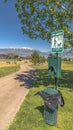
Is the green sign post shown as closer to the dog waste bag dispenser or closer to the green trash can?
the dog waste bag dispenser

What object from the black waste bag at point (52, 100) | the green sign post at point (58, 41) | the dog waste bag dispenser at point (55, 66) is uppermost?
the green sign post at point (58, 41)

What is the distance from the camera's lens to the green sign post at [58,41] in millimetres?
8312

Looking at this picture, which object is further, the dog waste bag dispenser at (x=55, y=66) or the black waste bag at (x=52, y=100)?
the dog waste bag dispenser at (x=55, y=66)

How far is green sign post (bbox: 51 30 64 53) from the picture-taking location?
831cm

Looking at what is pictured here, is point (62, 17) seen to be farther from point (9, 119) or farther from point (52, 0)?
point (9, 119)

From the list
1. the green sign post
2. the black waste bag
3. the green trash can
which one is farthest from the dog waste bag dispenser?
the black waste bag

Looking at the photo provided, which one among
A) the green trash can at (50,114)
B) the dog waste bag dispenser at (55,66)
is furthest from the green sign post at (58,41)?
the green trash can at (50,114)

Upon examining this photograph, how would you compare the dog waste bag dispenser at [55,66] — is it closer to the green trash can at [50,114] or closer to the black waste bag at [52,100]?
the green trash can at [50,114]

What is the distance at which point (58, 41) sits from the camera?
848 centimetres

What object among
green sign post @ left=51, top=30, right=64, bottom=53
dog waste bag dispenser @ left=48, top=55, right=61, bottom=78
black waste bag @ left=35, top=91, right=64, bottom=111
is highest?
green sign post @ left=51, top=30, right=64, bottom=53

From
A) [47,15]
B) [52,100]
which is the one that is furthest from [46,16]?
[52,100]

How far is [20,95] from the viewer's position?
46.7ft

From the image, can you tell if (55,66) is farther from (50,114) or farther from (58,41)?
(50,114)

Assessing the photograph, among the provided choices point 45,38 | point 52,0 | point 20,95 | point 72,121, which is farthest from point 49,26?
point 72,121
